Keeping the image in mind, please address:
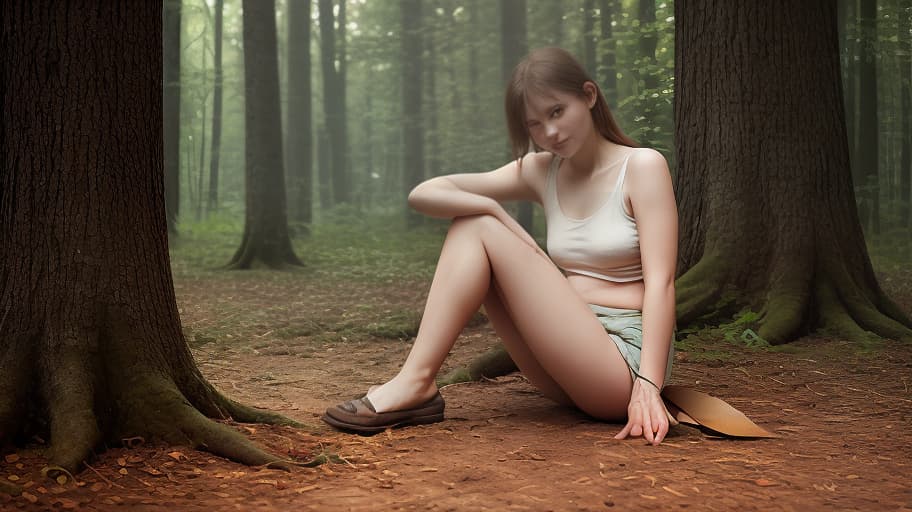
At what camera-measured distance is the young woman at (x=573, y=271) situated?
313 cm

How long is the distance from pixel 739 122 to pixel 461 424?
3.17m

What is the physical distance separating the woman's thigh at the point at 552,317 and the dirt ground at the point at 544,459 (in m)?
0.25

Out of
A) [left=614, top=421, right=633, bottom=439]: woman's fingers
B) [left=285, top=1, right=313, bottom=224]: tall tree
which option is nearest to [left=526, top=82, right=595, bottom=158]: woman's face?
[left=614, top=421, right=633, bottom=439]: woman's fingers

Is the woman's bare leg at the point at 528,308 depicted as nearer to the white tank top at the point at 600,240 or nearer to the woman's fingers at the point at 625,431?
the woman's fingers at the point at 625,431

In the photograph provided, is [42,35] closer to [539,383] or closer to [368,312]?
[539,383]

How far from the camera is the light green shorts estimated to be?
3205mm

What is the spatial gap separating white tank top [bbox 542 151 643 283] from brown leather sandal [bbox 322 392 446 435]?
0.82 m

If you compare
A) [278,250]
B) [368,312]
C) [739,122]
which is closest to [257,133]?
[278,250]

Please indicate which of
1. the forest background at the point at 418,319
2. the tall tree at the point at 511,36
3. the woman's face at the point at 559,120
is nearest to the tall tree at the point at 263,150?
the forest background at the point at 418,319

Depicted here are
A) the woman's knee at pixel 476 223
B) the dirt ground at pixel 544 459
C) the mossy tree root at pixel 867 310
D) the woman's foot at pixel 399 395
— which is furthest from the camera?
the mossy tree root at pixel 867 310

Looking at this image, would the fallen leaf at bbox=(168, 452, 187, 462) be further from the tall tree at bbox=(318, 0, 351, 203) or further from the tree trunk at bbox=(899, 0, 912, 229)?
the tall tree at bbox=(318, 0, 351, 203)

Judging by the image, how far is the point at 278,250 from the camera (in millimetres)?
12016

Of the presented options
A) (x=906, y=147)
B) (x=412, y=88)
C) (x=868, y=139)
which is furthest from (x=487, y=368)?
(x=412, y=88)

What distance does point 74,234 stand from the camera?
292cm
